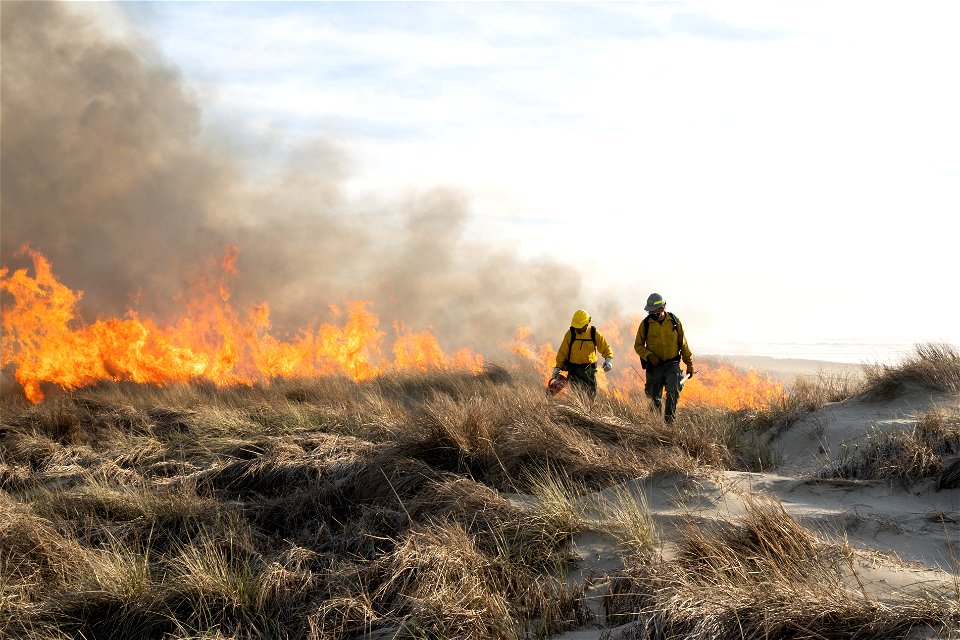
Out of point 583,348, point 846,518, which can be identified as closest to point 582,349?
point 583,348

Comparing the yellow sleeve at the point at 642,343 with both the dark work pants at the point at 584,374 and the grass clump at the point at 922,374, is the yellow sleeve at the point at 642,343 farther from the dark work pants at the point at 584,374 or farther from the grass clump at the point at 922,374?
the grass clump at the point at 922,374

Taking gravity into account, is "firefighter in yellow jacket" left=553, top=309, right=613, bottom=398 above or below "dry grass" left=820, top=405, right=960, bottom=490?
above

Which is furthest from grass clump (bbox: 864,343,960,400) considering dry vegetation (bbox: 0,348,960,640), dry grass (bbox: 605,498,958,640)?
dry grass (bbox: 605,498,958,640)

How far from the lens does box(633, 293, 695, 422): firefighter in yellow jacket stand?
10.7 metres

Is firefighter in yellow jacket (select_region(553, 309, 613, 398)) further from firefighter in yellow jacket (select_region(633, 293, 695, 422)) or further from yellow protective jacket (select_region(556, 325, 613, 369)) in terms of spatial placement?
firefighter in yellow jacket (select_region(633, 293, 695, 422))

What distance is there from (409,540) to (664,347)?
6.97 m

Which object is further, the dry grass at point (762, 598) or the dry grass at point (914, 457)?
the dry grass at point (914, 457)

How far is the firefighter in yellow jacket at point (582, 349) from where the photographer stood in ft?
38.6

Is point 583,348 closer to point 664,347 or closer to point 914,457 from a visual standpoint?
point 664,347

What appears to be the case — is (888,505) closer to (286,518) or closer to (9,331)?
(286,518)

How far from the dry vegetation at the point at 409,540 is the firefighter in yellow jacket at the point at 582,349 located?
2830mm

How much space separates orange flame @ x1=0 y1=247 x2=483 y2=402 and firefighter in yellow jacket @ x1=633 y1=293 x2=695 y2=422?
702 cm

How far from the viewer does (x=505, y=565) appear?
172 inches

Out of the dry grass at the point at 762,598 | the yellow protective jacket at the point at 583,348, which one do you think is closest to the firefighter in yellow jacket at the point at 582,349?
the yellow protective jacket at the point at 583,348
